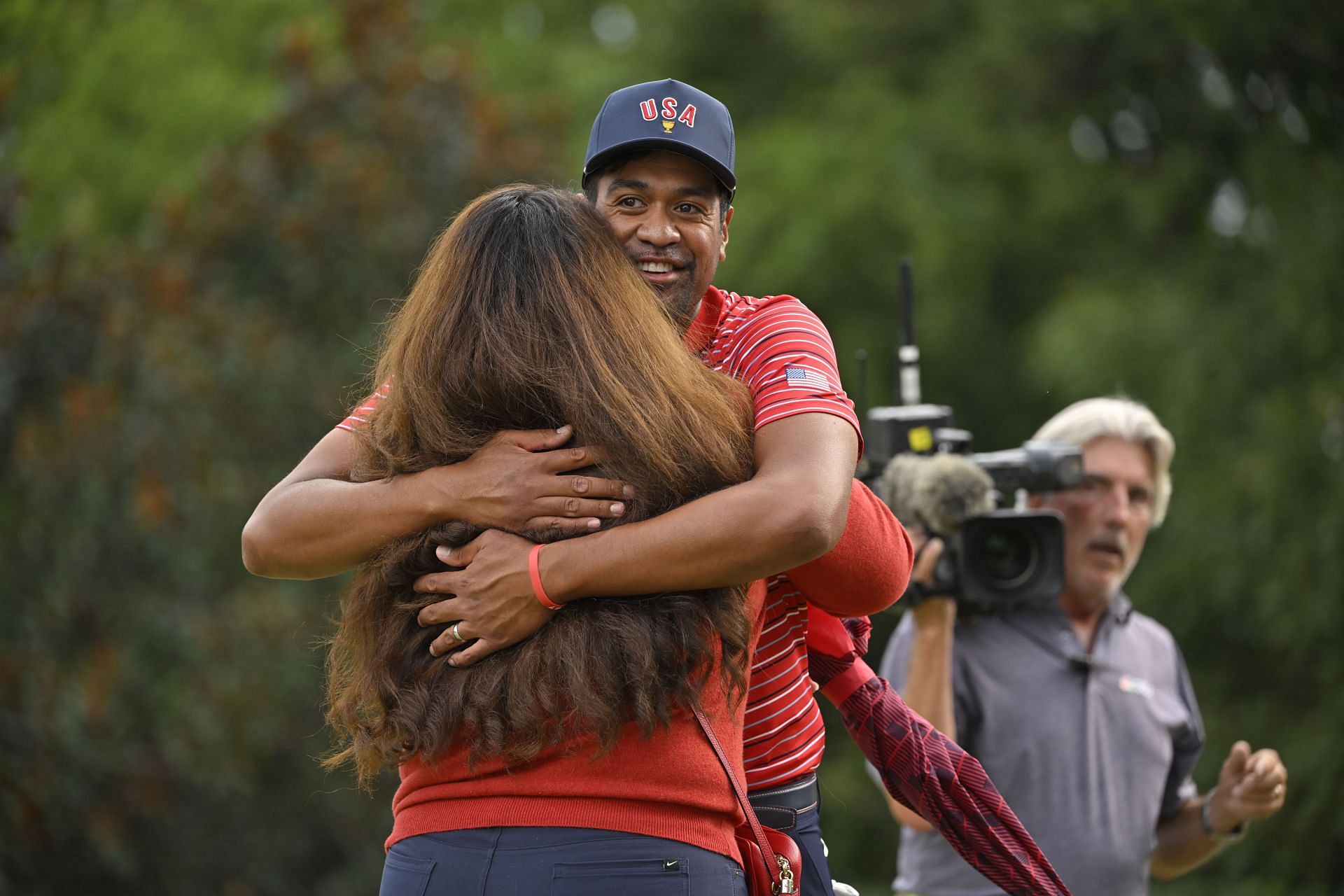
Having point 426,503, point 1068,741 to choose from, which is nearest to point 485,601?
point 426,503

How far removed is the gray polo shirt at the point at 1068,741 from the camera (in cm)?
343

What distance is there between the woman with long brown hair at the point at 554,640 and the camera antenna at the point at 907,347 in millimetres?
1504

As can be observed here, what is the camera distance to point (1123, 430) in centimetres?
386

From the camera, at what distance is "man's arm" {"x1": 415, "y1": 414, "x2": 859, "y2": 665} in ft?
6.27

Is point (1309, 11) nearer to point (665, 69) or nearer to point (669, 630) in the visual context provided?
point (669, 630)

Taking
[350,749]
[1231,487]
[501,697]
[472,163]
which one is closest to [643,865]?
[501,697]

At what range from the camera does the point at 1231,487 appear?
777 centimetres

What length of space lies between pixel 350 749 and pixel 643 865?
51 centimetres

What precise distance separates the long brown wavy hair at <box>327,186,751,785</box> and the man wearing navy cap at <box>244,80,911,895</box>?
35mm

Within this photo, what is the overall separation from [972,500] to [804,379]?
4.11 feet

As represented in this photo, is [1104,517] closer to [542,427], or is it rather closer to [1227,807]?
[1227,807]

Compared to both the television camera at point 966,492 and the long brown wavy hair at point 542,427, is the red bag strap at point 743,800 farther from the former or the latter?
the television camera at point 966,492

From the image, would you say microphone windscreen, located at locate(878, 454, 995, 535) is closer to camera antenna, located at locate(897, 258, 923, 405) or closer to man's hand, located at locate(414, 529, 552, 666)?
camera antenna, located at locate(897, 258, 923, 405)

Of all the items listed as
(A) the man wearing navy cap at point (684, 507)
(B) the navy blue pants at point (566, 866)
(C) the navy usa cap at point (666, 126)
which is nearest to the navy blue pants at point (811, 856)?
(A) the man wearing navy cap at point (684, 507)
